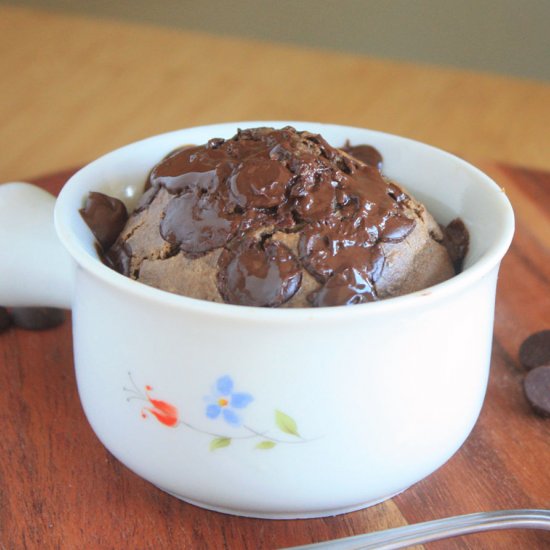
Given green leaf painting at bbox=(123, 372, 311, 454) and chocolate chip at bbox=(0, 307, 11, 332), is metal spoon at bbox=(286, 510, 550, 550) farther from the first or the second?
chocolate chip at bbox=(0, 307, 11, 332)

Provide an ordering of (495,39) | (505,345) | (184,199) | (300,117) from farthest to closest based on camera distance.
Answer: (495,39) → (300,117) → (505,345) → (184,199)

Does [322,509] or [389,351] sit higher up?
[389,351]

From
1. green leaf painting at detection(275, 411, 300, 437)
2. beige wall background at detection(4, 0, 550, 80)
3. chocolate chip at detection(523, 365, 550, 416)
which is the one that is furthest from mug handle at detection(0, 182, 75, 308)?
beige wall background at detection(4, 0, 550, 80)

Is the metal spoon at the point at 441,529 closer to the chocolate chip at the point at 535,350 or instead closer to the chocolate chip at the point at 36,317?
Answer: the chocolate chip at the point at 535,350

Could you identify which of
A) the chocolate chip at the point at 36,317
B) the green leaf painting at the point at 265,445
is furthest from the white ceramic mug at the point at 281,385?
the chocolate chip at the point at 36,317

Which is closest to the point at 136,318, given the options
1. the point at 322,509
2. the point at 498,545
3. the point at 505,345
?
the point at 322,509

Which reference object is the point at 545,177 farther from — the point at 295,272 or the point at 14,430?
the point at 14,430
